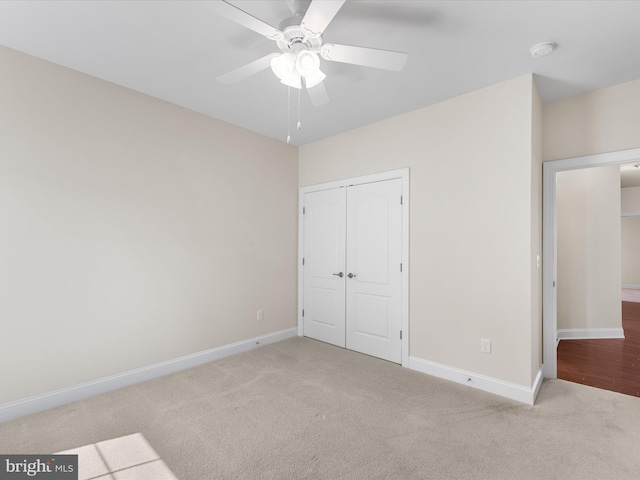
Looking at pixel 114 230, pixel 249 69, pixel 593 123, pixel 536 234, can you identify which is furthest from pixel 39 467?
pixel 593 123

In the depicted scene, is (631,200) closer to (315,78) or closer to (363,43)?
(363,43)

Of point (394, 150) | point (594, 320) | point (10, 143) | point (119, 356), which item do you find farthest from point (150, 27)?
point (594, 320)

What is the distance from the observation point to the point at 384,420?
7.46 ft

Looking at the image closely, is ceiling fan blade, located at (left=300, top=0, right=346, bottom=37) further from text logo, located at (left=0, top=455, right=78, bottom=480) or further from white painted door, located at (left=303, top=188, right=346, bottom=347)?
text logo, located at (left=0, top=455, right=78, bottom=480)

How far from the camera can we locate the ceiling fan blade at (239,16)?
134cm

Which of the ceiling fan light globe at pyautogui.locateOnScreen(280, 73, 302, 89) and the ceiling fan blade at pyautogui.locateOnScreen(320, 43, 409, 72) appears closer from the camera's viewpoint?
the ceiling fan blade at pyautogui.locateOnScreen(320, 43, 409, 72)

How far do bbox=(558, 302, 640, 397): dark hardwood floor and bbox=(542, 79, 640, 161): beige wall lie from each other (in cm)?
216

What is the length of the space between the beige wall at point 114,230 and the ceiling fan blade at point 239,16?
196 centimetres

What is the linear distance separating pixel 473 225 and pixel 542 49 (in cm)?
140

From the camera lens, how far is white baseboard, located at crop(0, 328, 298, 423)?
90.1 inches

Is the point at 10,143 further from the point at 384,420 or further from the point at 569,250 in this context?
the point at 569,250

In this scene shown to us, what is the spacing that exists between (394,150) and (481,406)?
2.57 meters

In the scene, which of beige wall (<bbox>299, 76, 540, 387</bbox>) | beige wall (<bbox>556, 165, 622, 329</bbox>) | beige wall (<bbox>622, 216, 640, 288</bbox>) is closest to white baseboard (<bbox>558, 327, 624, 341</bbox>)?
beige wall (<bbox>556, 165, 622, 329</bbox>)

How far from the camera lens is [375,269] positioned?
3613mm
